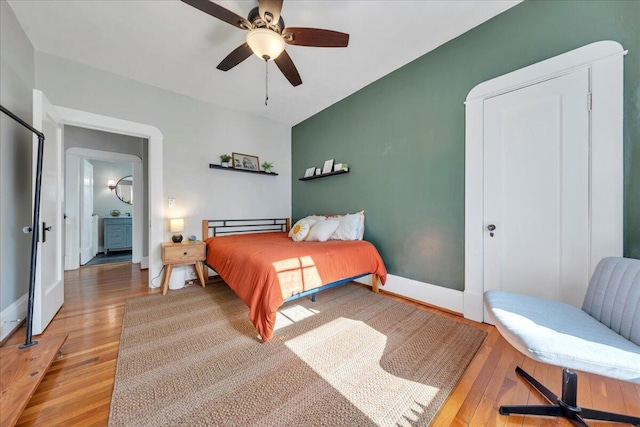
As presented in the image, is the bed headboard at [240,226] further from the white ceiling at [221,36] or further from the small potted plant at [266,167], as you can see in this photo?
the white ceiling at [221,36]

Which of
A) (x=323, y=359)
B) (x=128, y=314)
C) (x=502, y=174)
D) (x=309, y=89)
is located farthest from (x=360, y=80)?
(x=128, y=314)

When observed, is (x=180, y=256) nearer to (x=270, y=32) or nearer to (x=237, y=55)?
(x=237, y=55)

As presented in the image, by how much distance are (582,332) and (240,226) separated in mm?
3966

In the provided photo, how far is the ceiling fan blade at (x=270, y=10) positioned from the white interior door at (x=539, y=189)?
202cm

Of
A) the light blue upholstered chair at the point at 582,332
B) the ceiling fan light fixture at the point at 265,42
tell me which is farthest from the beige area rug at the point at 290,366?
the ceiling fan light fixture at the point at 265,42

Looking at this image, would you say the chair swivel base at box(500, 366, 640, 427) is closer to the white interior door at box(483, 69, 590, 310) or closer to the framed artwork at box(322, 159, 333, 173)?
the white interior door at box(483, 69, 590, 310)

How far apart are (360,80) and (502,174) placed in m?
2.10

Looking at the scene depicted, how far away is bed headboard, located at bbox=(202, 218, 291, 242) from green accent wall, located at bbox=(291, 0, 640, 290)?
117 cm

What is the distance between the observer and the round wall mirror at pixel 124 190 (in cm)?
616

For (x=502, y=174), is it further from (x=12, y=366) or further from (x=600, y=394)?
(x=12, y=366)

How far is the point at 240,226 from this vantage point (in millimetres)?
3977

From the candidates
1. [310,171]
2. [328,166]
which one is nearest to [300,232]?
[328,166]

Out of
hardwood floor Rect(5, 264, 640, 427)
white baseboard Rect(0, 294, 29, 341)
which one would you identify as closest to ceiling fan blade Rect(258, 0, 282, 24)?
hardwood floor Rect(5, 264, 640, 427)

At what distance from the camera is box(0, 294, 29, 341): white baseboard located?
1.77m
